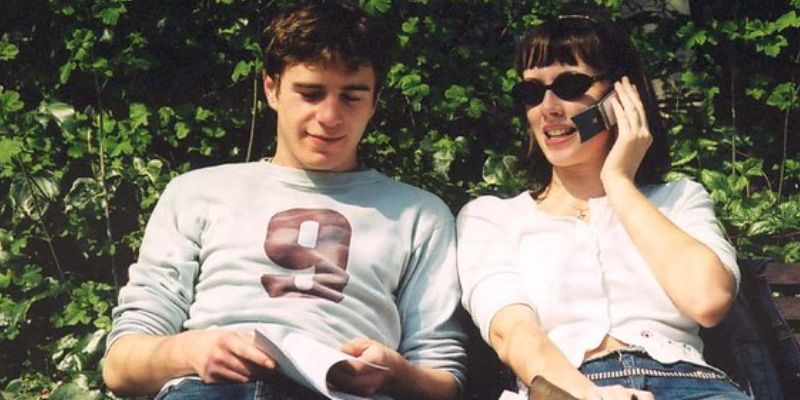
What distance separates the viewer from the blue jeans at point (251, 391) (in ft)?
9.28

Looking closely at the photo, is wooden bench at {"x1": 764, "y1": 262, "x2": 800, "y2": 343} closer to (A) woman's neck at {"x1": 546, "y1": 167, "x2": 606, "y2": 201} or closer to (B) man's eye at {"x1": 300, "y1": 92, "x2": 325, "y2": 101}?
(A) woman's neck at {"x1": 546, "y1": 167, "x2": 606, "y2": 201}

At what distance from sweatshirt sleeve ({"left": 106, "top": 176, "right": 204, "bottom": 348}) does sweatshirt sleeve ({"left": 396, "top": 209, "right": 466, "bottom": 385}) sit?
642 mm

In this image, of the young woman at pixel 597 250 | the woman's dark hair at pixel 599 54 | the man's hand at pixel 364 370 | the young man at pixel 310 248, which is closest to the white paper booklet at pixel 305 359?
the man's hand at pixel 364 370

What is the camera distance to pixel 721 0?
4707 mm

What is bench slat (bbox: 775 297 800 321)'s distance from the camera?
379 centimetres

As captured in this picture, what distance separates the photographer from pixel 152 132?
4.18 meters

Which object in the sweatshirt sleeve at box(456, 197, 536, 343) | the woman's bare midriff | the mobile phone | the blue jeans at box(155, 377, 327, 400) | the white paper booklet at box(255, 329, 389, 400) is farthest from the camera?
the mobile phone

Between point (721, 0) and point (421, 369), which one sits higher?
point (721, 0)

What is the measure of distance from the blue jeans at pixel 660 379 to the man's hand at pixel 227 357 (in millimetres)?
902

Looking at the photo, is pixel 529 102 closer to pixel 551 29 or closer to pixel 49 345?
pixel 551 29

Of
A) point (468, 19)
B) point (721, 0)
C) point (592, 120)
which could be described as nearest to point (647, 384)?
point (592, 120)

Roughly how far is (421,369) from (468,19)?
65.0 inches

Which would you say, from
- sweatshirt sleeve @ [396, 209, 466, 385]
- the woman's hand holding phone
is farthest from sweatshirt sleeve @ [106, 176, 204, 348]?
the woman's hand holding phone

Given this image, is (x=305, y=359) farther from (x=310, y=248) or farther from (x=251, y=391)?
(x=310, y=248)
